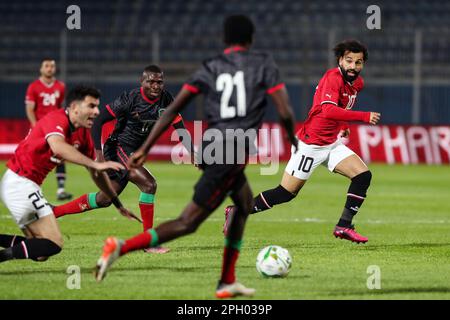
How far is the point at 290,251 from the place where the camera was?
11094 millimetres

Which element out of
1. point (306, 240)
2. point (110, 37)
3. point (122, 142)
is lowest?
point (306, 240)

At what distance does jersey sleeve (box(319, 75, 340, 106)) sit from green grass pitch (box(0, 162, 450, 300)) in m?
1.81

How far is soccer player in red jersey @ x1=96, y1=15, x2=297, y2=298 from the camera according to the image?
24.7 ft

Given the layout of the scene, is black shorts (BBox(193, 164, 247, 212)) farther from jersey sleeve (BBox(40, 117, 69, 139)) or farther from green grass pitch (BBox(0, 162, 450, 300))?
jersey sleeve (BBox(40, 117, 69, 139))

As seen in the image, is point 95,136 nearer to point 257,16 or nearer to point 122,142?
point 122,142

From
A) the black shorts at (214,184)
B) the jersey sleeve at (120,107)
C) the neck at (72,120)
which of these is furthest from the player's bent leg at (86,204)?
the black shorts at (214,184)

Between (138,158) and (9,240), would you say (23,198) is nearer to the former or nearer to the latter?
(9,240)

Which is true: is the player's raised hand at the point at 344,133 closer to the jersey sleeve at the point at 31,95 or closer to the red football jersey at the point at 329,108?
the red football jersey at the point at 329,108

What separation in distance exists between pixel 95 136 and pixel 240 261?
240 cm

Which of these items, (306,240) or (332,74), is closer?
(332,74)

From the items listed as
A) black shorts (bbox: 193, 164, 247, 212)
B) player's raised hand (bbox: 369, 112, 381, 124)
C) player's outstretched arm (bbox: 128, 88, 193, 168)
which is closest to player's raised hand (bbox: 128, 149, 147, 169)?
player's outstretched arm (bbox: 128, 88, 193, 168)

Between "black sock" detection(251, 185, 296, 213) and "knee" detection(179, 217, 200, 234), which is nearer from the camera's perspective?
"knee" detection(179, 217, 200, 234)

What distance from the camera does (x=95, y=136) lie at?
36.5 ft
